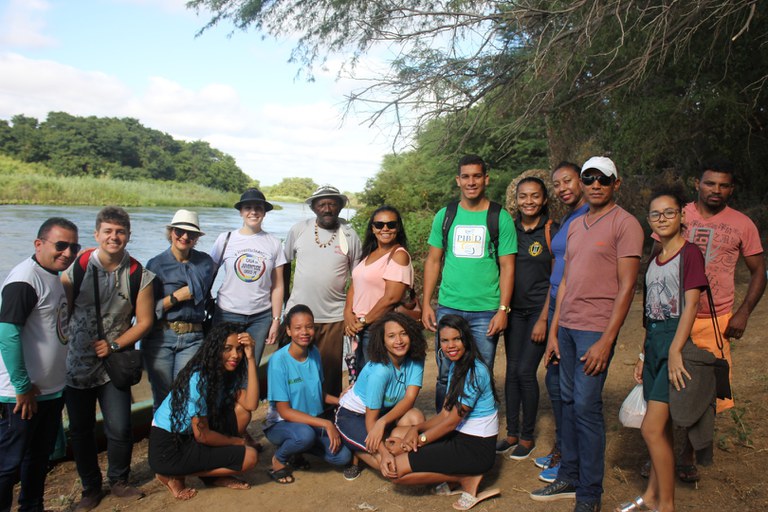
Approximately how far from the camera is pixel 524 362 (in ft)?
13.3

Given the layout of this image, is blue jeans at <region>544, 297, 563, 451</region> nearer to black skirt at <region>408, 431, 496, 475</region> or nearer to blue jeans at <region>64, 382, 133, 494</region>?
black skirt at <region>408, 431, 496, 475</region>


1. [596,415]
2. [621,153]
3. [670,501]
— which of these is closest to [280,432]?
[596,415]

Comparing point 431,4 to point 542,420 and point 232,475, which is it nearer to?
point 542,420

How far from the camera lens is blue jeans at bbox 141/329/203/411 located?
4.22 meters

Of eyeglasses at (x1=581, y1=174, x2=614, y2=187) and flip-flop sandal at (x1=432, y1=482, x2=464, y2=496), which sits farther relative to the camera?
flip-flop sandal at (x1=432, y1=482, x2=464, y2=496)

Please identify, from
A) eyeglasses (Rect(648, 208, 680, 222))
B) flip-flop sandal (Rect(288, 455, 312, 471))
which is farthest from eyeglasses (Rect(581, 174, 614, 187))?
flip-flop sandal (Rect(288, 455, 312, 471))

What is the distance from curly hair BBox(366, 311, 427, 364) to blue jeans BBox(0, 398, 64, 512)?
179 centimetres

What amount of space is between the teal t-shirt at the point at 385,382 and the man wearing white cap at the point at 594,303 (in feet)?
3.35

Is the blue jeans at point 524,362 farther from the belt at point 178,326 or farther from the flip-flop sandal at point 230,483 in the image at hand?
the belt at point 178,326

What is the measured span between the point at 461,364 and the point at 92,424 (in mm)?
2250

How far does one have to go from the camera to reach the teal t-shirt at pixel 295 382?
4.16 meters

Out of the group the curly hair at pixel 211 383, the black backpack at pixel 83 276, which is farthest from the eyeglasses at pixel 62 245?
the curly hair at pixel 211 383

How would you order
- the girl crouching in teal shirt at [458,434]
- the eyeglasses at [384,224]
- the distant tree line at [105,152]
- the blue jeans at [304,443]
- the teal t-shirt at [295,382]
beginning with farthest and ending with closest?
the distant tree line at [105,152], the eyeglasses at [384,224], the teal t-shirt at [295,382], the blue jeans at [304,443], the girl crouching in teal shirt at [458,434]

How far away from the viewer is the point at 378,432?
3.79 metres
